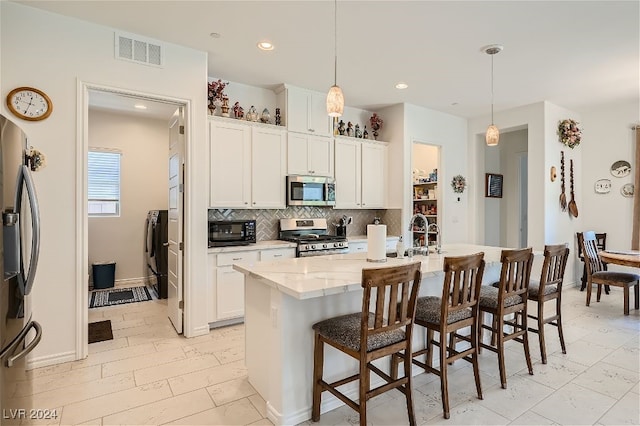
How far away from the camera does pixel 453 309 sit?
229 centimetres

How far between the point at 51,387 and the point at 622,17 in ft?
17.8

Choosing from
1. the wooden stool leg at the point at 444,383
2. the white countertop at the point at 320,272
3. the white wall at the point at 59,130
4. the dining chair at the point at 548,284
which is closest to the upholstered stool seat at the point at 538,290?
the dining chair at the point at 548,284

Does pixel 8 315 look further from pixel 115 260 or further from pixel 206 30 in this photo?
pixel 115 260

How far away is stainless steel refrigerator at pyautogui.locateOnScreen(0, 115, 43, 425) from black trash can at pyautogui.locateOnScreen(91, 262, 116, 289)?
419cm

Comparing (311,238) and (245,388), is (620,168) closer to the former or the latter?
(311,238)

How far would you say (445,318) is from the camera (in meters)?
2.28

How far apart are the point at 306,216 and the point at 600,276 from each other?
160 inches

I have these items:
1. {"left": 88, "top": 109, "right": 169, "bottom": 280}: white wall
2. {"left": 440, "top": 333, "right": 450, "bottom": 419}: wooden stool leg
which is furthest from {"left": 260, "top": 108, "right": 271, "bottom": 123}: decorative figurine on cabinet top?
{"left": 440, "top": 333, "right": 450, "bottom": 419}: wooden stool leg

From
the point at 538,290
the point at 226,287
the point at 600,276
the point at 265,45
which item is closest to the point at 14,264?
the point at 226,287

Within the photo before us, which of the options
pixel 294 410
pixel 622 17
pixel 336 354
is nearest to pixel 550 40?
pixel 622 17

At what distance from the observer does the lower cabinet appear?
385 cm

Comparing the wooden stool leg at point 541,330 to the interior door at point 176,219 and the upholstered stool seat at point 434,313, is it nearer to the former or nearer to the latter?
the upholstered stool seat at point 434,313

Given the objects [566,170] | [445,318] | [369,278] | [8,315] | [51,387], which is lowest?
[51,387]

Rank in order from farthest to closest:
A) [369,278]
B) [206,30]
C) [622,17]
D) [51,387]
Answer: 1. [206,30]
2. [622,17]
3. [51,387]
4. [369,278]
